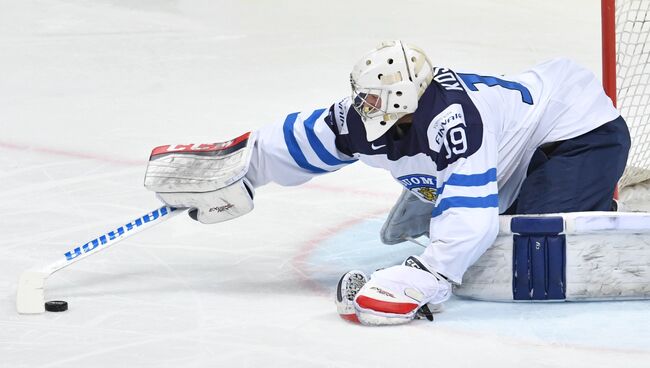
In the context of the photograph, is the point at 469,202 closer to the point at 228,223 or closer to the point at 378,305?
the point at 378,305

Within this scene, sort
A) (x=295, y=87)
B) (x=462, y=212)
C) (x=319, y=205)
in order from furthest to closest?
(x=295, y=87), (x=319, y=205), (x=462, y=212)

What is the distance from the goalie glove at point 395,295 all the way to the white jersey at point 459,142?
0.06 m

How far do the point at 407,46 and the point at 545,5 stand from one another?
5168mm

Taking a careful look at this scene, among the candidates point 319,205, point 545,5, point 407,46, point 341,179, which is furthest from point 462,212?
point 545,5

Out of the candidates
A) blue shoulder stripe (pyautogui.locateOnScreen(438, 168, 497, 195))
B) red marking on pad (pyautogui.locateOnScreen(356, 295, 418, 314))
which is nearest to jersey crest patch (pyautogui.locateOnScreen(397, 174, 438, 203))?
blue shoulder stripe (pyautogui.locateOnScreen(438, 168, 497, 195))

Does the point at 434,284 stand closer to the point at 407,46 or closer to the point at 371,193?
the point at 407,46

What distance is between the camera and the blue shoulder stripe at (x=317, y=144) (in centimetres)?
374

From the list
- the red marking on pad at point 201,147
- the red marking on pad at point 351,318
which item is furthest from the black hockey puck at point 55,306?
the red marking on pad at point 351,318

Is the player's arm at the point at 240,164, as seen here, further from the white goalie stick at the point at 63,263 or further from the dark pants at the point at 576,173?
the dark pants at the point at 576,173

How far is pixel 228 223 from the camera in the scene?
14.6 ft

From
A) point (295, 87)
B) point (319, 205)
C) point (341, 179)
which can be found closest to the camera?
point (319, 205)

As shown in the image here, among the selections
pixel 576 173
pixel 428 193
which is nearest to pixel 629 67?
pixel 576 173

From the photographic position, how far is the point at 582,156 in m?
3.78

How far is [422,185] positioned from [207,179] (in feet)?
1.95
